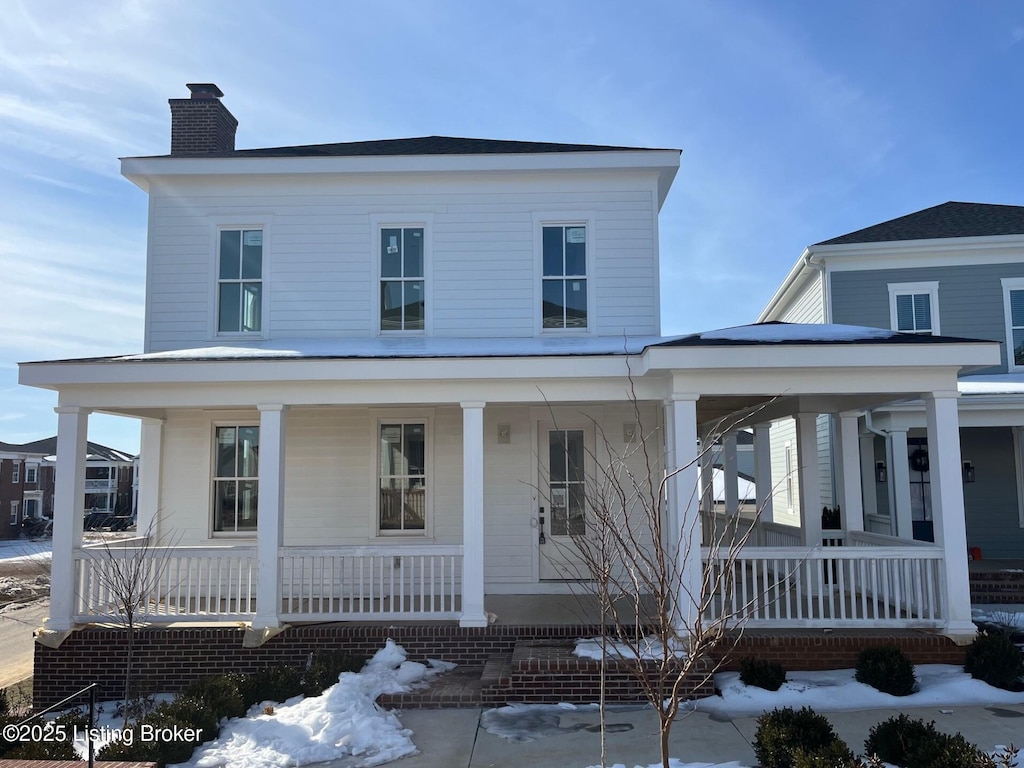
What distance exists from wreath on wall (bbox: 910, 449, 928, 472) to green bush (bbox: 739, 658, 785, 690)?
30.6ft

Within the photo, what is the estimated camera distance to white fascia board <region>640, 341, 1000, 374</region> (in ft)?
24.9

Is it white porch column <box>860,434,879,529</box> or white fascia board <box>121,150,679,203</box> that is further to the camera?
white porch column <box>860,434,879,529</box>

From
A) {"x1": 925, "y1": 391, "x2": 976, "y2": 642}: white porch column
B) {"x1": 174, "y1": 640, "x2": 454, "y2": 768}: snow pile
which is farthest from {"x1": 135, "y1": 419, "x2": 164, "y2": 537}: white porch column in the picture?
{"x1": 925, "y1": 391, "x2": 976, "y2": 642}: white porch column

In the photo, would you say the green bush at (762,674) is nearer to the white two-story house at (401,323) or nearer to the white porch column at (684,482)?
the white porch column at (684,482)

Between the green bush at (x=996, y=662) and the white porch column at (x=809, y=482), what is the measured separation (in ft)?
9.76

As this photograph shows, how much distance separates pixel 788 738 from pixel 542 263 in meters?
7.14

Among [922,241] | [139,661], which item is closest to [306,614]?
[139,661]

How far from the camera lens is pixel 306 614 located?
828 cm

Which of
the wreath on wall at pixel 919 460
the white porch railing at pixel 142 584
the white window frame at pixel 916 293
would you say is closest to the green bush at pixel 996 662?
the white porch railing at pixel 142 584

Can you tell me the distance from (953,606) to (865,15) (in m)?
8.37

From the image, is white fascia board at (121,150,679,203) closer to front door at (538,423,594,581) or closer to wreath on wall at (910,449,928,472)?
front door at (538,423,594,581)

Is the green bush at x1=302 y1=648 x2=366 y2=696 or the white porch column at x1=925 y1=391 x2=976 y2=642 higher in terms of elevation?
the white porch column at x1=925 y1=391 x2=976 y2=642

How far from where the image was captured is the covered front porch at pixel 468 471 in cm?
768

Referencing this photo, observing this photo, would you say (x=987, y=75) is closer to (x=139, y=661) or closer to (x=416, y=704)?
(x=416, y=704)
